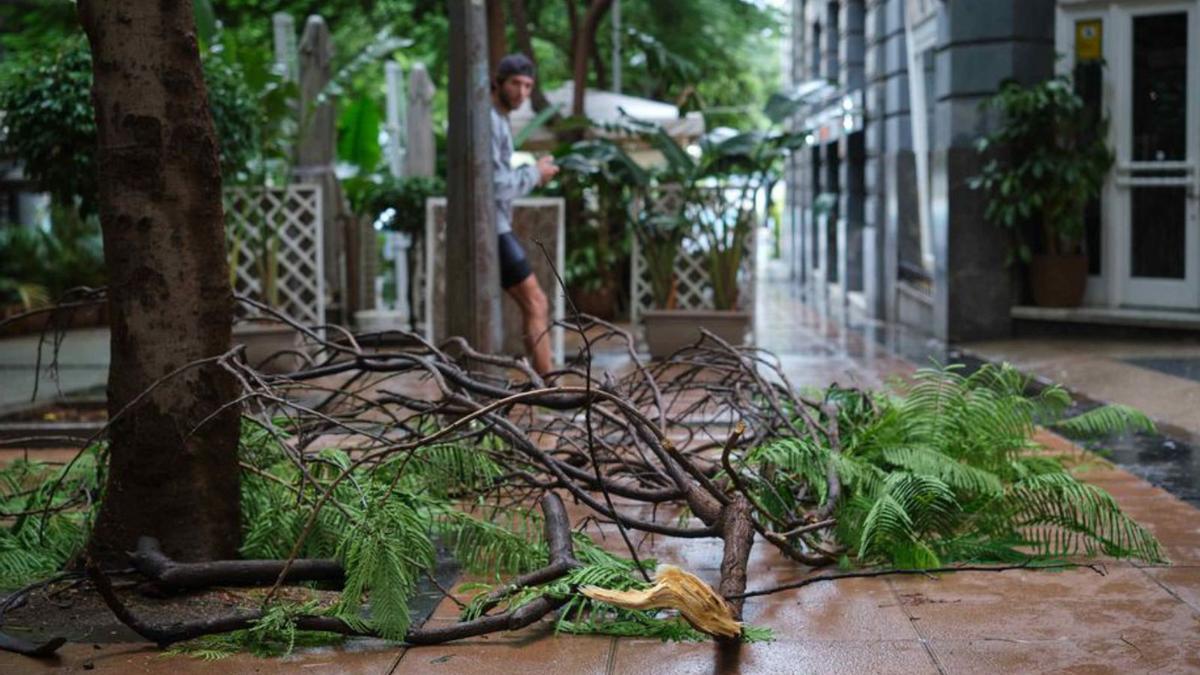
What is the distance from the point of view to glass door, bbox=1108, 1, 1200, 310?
13.4 meters

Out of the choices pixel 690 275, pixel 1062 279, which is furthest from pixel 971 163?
pixel 690 275

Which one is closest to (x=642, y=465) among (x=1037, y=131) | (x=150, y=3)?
(x=150, y=3)

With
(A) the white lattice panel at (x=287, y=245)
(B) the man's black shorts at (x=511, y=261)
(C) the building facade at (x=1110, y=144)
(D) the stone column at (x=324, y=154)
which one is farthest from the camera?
(D) the stone column at (x=324, y=154)

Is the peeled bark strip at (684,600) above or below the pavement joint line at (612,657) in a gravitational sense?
above

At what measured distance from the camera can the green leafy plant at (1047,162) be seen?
527 inches

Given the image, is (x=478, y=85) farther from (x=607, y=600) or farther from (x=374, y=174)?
(x=374, y=174)

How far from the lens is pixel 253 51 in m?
12.6

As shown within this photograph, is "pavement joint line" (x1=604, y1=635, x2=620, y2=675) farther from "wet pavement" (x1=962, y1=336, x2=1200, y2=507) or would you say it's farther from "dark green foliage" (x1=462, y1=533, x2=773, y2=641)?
"wet pavement" (x1=962, y1=336, x2=1200, y2=507)

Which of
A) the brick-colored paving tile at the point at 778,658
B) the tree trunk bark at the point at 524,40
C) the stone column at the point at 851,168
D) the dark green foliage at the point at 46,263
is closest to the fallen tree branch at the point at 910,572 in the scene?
the brick-colored paving tile at the point at 778,658

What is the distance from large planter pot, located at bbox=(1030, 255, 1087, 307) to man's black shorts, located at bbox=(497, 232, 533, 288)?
20.2 ft

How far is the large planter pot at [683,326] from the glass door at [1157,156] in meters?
3.77

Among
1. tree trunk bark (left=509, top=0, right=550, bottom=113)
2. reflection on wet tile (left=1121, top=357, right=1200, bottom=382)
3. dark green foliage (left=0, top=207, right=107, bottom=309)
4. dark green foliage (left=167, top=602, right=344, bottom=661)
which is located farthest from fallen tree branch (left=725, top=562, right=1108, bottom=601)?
dark green foliage (left=0, top=207, right=107, bottom=309)

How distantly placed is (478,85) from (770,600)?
4.44m

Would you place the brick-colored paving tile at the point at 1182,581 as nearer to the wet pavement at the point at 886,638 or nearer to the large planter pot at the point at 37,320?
the wet pavement at the point at 886,638
